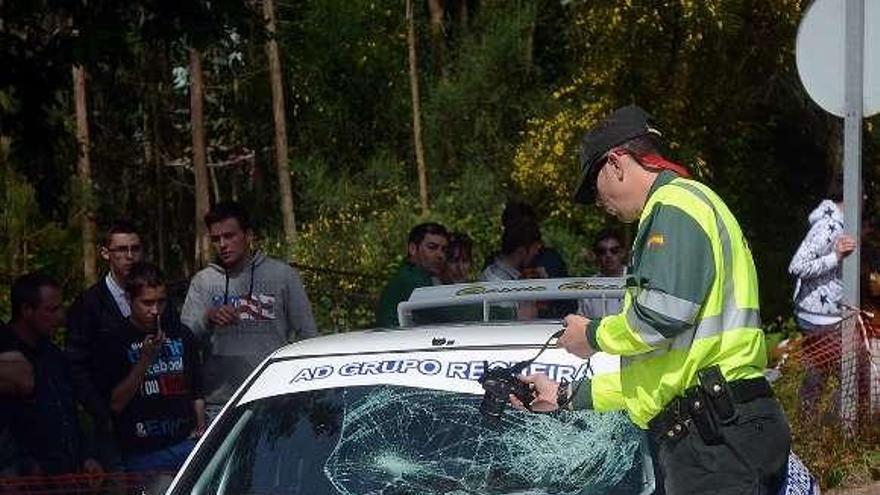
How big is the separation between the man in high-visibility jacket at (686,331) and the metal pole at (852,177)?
17.4ft

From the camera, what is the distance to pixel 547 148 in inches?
1105

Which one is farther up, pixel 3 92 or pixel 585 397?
pixel 3 92

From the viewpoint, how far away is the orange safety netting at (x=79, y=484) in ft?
21.5

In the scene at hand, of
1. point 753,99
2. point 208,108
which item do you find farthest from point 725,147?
point 208,108

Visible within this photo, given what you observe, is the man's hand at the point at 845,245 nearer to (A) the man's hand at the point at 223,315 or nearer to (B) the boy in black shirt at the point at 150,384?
(A) the man's hand at the point at 223,315

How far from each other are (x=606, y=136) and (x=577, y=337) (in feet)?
1.66

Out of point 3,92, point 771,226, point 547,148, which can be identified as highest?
point 3,92

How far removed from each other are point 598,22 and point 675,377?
22.8m

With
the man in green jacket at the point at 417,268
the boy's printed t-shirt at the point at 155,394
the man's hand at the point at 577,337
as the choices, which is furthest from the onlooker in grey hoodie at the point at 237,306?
the man's hand at the point at 577,337

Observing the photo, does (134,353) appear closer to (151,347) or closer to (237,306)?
(151,347)

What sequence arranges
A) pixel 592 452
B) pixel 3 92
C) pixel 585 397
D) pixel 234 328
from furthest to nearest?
pixel 3 92
pixel 234 328
pixel 592 452
pixel 585 397

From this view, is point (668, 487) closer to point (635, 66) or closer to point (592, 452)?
point (592, 452)

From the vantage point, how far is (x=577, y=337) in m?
4.20

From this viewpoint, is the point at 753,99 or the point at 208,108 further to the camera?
the point at 208,108
